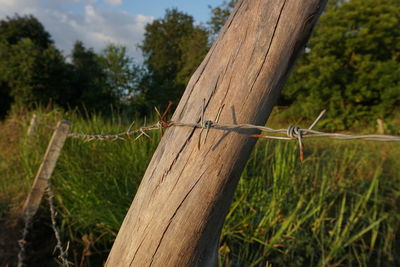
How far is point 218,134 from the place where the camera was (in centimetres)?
80

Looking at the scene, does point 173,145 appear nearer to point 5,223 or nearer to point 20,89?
point 5,223

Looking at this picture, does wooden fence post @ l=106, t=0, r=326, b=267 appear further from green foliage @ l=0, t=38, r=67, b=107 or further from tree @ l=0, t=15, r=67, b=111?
green foliage @ l=0, t=38, r=67, b=107

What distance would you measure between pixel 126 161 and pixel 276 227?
1.46 meters

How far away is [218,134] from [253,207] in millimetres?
1928

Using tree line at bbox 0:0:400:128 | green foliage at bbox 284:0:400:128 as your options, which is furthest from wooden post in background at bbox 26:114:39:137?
green foliage at bbox 284:0:400:128

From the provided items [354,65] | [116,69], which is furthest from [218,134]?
[354,65]

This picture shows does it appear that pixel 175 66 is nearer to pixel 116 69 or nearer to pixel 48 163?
pixel 48 163

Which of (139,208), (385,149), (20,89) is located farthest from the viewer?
(20,89)

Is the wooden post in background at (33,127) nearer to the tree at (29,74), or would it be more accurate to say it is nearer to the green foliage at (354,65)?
the tree at (29,74)

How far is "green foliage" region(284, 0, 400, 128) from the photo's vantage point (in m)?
15.6

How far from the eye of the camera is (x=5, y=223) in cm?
260

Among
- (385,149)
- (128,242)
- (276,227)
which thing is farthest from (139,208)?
(385,149)

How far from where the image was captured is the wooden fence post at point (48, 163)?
7.87ft

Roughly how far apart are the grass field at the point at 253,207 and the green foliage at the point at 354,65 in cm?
Answer: 1317
